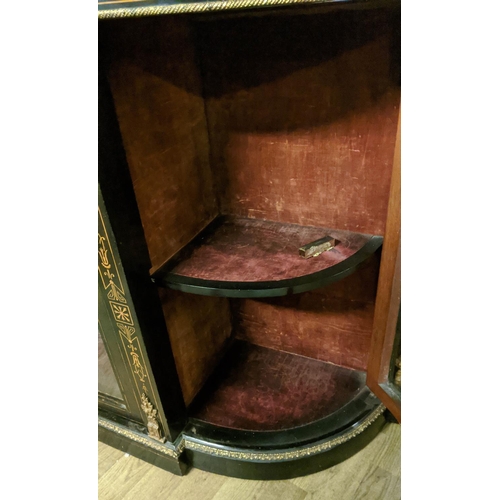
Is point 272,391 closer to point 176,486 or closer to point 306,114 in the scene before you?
point 176,486

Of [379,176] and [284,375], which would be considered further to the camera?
[284,375]

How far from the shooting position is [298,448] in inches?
41.7

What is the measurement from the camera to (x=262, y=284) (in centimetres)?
88

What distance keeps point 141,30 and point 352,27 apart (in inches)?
16.5

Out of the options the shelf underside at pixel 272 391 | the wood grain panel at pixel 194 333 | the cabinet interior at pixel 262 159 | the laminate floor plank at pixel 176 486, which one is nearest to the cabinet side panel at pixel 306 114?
the cabinet interior at pixel 262 159

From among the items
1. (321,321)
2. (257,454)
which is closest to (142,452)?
(257,454)

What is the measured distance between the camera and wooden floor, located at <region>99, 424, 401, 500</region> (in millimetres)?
1036

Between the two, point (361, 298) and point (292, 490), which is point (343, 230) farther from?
point (292, 490)

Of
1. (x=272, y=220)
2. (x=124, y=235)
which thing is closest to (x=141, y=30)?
(x=124, y=235)

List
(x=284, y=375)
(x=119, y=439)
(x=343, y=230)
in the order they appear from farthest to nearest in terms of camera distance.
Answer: (x=284, y=375) → (x=119, y=439) → (x=343, y=230)

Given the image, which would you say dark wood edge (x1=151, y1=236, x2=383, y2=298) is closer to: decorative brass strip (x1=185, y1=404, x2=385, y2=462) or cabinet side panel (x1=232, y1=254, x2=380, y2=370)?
cabinet side panel (x1=232, y1=254, x2=380, y2=370)

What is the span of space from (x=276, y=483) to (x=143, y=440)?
0.37 meters

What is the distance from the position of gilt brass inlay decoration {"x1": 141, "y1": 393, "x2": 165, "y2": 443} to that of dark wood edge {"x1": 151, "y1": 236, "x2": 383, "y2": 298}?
13.1 inches

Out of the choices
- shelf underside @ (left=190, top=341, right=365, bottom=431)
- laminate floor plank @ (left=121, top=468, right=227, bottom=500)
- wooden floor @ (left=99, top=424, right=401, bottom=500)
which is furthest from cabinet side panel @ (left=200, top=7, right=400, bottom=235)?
laminate floor plank @ (left=121, top=468, right=227, bottom=500)
